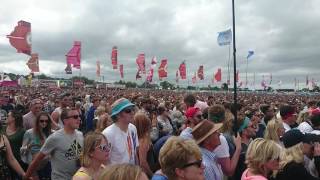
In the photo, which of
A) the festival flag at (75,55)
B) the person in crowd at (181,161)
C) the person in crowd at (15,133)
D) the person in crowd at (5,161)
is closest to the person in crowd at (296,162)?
the person in crowd at (181,161)

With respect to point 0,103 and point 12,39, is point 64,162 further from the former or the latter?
point 12,39

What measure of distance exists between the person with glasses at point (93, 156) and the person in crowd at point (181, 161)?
36.7 inches

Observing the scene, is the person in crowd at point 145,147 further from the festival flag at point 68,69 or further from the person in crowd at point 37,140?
the festival flag at point 68,69

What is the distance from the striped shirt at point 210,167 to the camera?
13.6ft

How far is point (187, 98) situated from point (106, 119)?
1.82 meters

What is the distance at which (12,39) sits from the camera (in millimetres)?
14789

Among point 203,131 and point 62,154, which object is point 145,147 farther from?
point 203,131

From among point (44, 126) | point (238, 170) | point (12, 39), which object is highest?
point (12, 39)

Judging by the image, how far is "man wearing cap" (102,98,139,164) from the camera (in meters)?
5.13

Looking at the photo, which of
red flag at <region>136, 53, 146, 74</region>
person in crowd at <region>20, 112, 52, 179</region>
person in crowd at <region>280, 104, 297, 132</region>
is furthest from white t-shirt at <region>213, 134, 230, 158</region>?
red flag at <region>136, 53, 146, 74</region>

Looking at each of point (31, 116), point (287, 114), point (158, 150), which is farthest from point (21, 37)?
point (158, 150)

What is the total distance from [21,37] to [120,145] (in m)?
11.0

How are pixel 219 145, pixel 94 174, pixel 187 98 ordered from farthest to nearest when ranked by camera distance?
pixel 187 98 → pixel 219 145 → pixel 94 174

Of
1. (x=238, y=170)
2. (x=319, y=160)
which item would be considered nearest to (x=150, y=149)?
(x=238, y=170)
